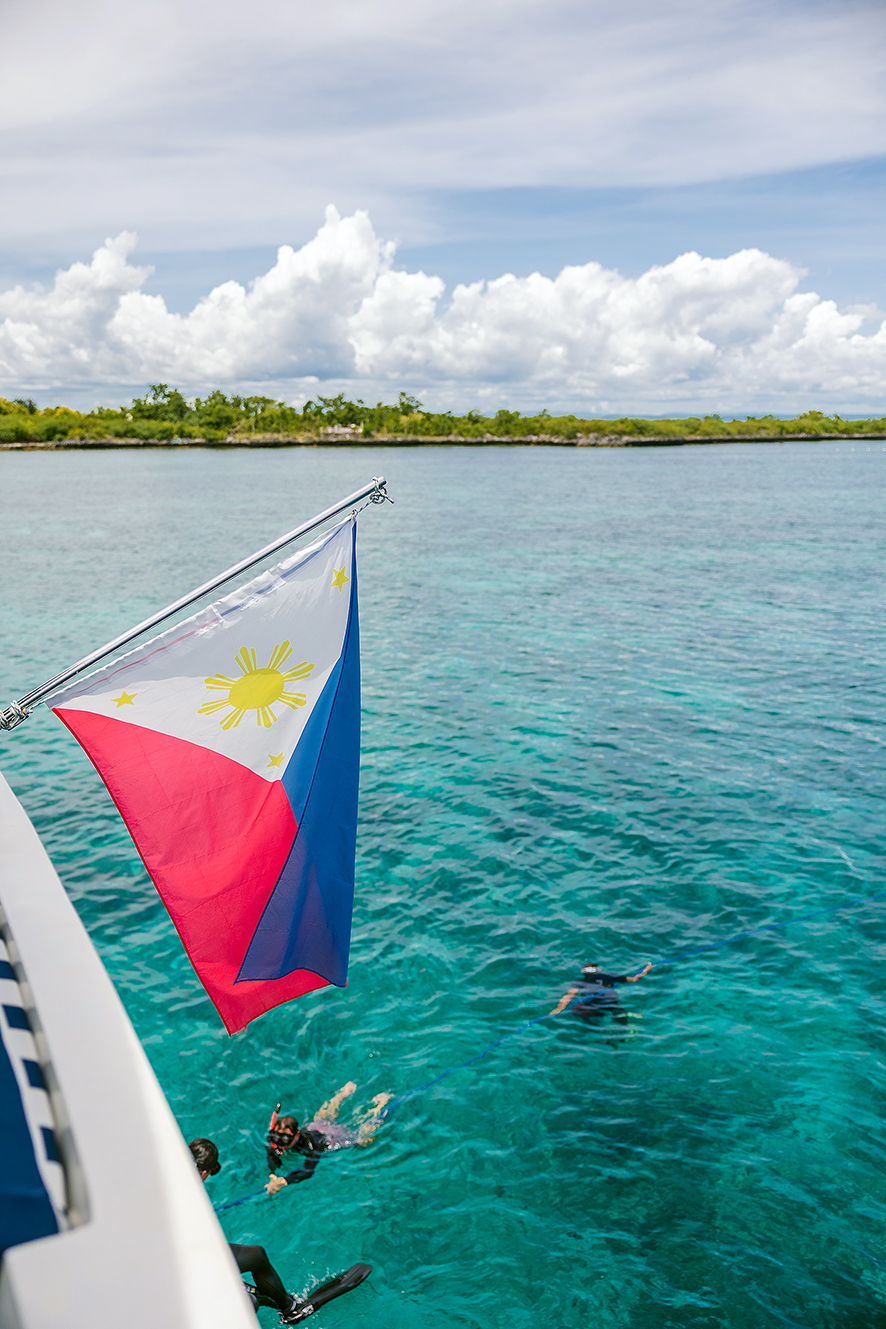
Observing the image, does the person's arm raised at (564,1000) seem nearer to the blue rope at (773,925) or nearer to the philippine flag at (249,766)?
the blue rope at (773,925)

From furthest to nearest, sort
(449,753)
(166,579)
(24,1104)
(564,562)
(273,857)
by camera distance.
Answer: (564,562) → (166,579) → (449,753) → (273,857) → (24,1104)

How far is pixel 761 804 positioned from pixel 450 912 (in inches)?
267

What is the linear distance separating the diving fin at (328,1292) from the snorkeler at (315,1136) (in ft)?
4.09

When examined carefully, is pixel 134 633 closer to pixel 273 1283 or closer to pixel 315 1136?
pixel 273 1283

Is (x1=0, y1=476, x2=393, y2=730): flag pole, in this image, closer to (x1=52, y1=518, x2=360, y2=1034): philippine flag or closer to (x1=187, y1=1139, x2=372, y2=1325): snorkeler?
(x1=52, y1=518, x2=360, y2=1034): philippine flag

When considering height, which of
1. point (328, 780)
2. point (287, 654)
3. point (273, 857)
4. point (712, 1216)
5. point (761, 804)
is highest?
point (287, 654)

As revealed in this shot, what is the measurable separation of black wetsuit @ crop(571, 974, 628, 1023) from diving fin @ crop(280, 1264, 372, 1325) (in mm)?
4112

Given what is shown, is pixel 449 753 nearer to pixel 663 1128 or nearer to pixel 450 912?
pixel 450 912

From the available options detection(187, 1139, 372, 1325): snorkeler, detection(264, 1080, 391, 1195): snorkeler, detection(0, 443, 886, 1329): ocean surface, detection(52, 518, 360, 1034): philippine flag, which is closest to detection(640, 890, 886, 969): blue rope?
detection(0, 443, 886, 1329): ocean surface

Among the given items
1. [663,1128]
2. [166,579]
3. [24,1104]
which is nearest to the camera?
[24,1104]

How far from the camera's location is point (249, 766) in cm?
679

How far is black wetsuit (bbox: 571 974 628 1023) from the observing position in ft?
35.4

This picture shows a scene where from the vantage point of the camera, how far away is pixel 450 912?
13.0 metres

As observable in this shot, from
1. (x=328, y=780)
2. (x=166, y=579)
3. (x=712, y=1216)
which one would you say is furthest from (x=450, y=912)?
(x=166, y=579)
